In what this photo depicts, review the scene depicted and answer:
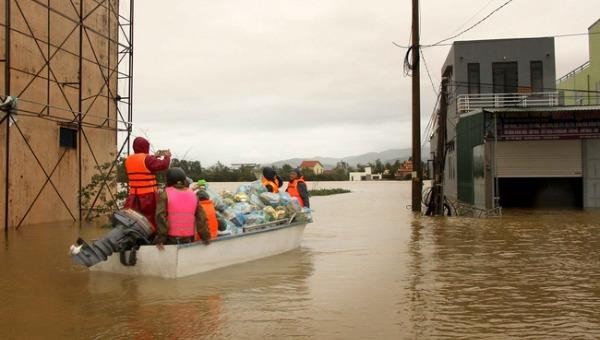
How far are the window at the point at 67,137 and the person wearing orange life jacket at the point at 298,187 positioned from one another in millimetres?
9094

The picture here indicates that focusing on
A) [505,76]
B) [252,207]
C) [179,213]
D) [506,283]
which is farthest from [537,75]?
[179,213]

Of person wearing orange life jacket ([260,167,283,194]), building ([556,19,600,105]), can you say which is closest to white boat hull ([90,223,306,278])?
person wearing orange life jacket ([260,167,283,194])

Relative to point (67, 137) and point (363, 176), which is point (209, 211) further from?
point (363, 176)

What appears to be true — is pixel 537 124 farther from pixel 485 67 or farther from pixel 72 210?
pixel 72 210

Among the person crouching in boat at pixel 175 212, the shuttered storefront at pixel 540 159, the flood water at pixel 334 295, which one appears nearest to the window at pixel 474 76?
the shuttered storefront at pixel 540 159

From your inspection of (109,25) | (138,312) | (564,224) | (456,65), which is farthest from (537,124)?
(138,312)

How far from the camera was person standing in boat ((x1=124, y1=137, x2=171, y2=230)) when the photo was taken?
8.64 m

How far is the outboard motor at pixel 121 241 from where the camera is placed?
811cm

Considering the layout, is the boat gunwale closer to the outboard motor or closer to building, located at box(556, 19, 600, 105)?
the outboard motor

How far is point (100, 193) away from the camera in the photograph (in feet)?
65.3

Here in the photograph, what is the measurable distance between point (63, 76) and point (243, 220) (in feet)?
37.6

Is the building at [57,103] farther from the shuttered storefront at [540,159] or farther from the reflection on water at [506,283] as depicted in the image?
the shuttered storefront at [540,159]

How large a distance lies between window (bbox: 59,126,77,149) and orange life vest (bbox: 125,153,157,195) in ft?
36.7

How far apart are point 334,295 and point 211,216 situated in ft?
8.66
